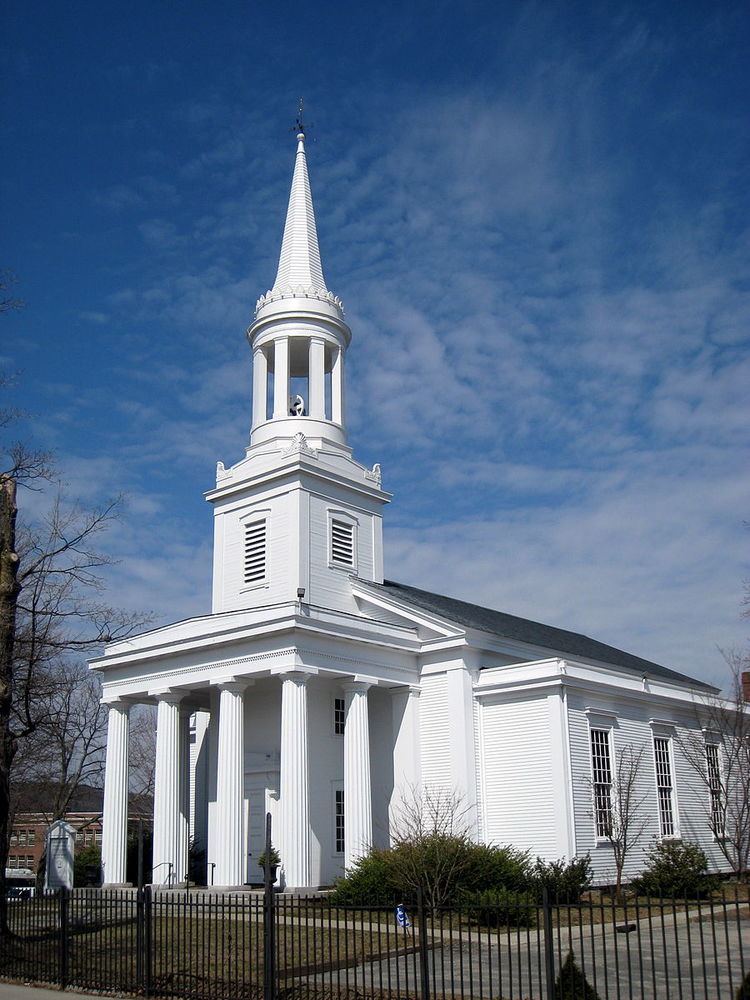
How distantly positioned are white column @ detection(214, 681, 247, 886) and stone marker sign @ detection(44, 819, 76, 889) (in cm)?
801

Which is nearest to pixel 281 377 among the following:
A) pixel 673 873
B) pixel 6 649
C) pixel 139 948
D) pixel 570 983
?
pixel 6 649

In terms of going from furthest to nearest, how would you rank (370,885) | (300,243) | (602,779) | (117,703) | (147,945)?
(300,243) < (117,703) < (602,779) < (370,885) < (147,945)

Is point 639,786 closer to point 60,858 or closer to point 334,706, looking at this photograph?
point 334,706

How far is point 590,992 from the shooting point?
11.6m

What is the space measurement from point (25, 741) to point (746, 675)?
35.9 m

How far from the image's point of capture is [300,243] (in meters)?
38.8

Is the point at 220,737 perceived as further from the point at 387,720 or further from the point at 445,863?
the point at 445,863

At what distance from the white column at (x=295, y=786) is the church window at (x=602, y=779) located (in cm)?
807

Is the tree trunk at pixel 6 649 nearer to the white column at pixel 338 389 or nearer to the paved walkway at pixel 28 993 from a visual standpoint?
the paved walkway at pixel 28 993

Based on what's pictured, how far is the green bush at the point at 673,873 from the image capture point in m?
26.6

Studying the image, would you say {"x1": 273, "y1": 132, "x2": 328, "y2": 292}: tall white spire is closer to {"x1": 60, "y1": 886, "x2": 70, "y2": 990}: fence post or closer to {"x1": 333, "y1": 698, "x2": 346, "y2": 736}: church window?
{"x1": 333, "y1": 698, "x2": 346, "y2": 736}: church window

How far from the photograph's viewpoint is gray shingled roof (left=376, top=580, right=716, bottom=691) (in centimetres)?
3247

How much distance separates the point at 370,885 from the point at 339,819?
6.33 metres

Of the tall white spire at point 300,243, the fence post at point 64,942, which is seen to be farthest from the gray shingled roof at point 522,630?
the fence post at point 64,942
